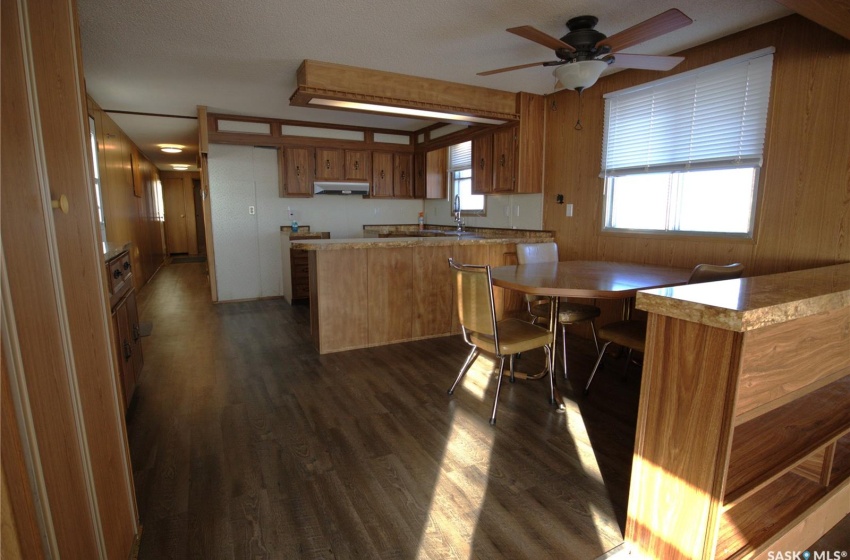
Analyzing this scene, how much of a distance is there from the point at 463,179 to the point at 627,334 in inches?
155

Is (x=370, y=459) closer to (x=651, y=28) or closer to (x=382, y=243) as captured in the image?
(x=382, y=243)

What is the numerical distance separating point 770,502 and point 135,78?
5.20 m

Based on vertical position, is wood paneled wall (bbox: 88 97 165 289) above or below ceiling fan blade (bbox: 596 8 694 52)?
below

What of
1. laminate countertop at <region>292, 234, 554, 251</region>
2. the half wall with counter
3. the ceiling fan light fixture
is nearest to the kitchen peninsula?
laminate countertop at <region>292, 234, 554, 251</region>

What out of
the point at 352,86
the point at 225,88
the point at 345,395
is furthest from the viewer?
the point at 225,88

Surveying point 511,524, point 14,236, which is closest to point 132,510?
point 14,236

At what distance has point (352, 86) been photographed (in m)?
3.65

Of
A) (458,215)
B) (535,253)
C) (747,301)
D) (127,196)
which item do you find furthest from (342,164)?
(747,301)

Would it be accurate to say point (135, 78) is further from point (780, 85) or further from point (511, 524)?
point (780, 85)

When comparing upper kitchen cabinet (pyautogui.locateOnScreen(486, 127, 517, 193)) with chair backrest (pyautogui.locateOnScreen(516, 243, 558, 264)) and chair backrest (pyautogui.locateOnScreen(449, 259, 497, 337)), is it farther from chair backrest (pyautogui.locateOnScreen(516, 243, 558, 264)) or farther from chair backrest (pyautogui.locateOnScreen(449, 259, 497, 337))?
chair backrest (pyautogui.locateOnScreen(449, 259, 497, 337))

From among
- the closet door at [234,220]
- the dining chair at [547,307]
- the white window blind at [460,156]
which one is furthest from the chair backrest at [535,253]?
the closet door at [234,220]

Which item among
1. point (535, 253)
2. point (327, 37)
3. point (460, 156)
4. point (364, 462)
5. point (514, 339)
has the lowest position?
point (364, 462)

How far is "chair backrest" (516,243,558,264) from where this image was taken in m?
3.52

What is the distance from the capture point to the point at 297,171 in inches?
229
